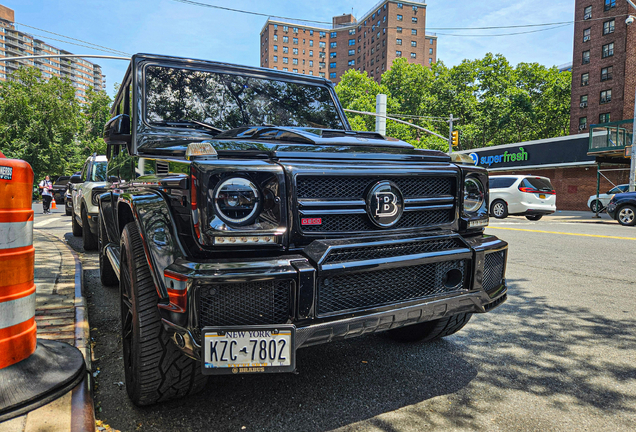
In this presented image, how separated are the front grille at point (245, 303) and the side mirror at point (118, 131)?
1878 millimetres

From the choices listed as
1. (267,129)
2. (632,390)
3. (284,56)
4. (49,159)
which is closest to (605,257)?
(632,390)

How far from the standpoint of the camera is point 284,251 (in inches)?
79.7

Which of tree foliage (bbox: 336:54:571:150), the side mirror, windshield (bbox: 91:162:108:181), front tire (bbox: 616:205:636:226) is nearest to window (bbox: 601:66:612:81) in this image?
tree foliage (bbox: 336:54:571:150)

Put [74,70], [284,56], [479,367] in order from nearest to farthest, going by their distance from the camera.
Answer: [479,367], [284,56], [74,70]

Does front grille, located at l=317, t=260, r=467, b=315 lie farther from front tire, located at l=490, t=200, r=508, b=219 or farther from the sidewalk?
front tire, located at l=490, t=200, r=508, b=219

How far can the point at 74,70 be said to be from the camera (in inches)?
7426

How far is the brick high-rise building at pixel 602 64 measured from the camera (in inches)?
1388

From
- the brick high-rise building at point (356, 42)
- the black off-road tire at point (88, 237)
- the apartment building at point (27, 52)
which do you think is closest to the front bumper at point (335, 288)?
the black off-road tire at point (88, 237)

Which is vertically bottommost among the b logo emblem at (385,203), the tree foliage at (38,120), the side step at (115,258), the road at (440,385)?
the road at (440,385)

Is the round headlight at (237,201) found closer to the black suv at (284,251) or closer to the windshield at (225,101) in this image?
the black suv at (284,251)

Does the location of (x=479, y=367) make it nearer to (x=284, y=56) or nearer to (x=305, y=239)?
(x=305, y=239)

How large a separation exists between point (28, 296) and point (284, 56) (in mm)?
106578

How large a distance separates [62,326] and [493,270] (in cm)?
296

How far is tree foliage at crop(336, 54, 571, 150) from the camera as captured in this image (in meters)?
45.2
